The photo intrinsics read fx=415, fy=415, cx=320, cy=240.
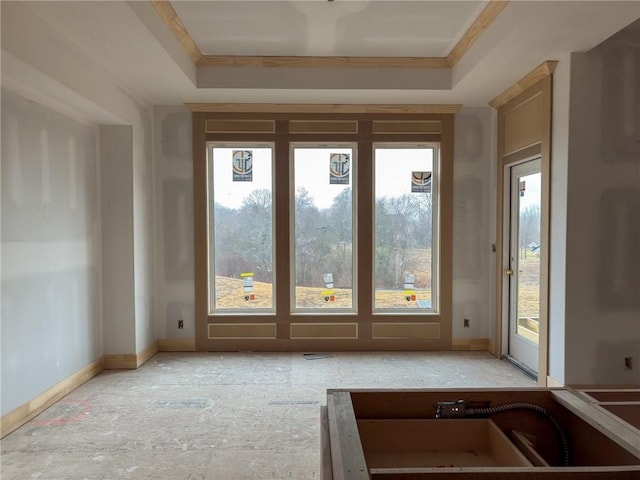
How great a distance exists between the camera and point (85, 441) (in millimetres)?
2857

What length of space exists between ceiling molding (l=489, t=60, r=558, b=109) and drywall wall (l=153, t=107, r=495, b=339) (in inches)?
12.9

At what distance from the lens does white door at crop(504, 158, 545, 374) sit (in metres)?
4.13

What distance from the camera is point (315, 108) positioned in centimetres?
478

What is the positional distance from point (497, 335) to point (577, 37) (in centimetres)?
309

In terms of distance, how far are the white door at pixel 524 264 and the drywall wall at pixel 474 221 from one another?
0.99 ft

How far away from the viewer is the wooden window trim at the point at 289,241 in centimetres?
485

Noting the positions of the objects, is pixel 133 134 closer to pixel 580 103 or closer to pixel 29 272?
pixel 29 272

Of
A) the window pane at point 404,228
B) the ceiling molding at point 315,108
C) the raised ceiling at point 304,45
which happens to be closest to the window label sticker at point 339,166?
the window pane at point 404,228

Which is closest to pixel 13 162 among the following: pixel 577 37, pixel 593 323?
pixel 577 37

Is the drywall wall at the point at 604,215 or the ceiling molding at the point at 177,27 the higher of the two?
the ceiling molding at the point at 177,27

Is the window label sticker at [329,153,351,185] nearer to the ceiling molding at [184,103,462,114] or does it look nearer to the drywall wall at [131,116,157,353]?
the ceiling molding at [184,103,462,114]

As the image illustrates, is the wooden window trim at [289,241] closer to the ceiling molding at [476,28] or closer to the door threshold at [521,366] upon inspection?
the door threshold at [521,366]

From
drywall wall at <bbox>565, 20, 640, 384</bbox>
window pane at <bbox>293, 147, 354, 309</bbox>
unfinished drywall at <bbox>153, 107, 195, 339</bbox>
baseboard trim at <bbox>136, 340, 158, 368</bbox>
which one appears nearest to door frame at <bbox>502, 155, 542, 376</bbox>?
drywall wall at <bbox>565, 20, 640, 384</bbox>

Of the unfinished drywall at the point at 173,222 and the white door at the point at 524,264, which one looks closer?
the white door at the point at 524,264
